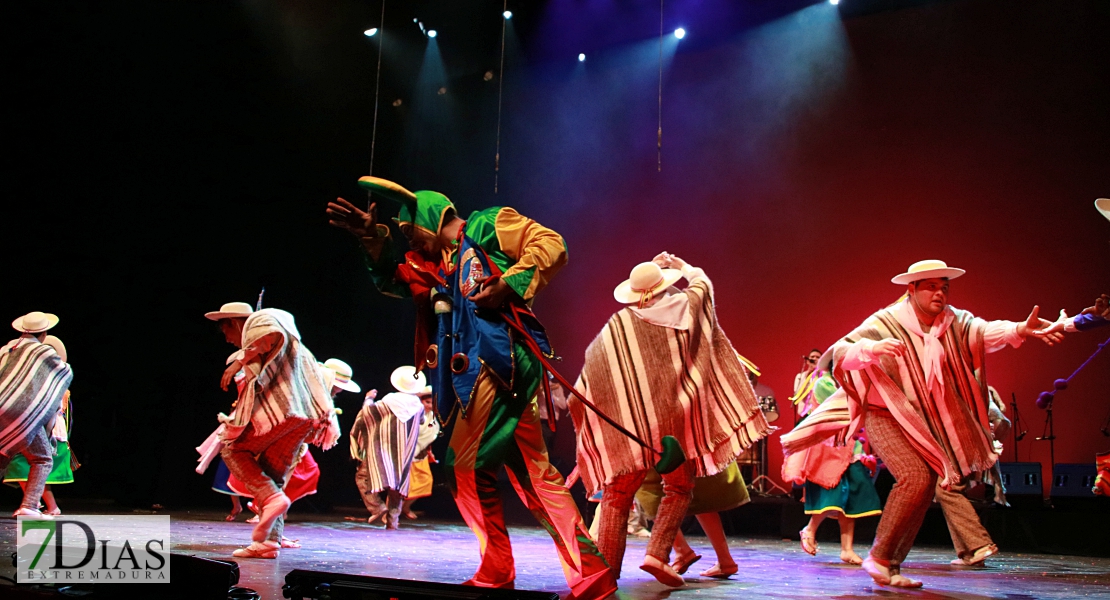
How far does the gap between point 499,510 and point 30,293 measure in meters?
9.01

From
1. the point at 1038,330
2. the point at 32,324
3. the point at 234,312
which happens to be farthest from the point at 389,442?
the point at 1038,330

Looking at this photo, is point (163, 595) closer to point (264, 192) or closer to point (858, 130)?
point (264, 192)

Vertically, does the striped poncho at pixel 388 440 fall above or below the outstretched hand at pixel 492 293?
below

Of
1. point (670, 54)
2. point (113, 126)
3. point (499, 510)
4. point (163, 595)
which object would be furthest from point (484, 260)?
point (670, 54)

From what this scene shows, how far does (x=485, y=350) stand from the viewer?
131 inches

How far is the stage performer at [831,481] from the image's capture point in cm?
Result: 673

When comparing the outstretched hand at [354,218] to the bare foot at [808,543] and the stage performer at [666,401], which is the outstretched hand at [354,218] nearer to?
the stage performer at [666,401]

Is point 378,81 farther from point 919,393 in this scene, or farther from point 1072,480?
point 1072,480

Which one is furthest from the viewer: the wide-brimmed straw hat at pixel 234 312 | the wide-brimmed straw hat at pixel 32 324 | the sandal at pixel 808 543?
the wide-brimmed straw hat at pixel 32 324

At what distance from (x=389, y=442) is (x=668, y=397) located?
589 centimetres

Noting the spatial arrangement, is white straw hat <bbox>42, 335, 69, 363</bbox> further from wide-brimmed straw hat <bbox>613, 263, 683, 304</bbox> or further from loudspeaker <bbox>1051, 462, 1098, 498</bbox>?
loudspeaker <bbox>1051, 462, 1098, 498</bbox>

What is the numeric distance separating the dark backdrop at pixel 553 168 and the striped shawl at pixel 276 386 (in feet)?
19.1

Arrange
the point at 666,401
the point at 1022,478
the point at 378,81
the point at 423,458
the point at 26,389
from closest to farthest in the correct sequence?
the point at 666,401, the point at 26,389, the point at 1022,478, the point at 423,458, the point at 378,81

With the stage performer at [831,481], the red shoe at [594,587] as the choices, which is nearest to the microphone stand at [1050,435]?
the stage performer at [831,481]
